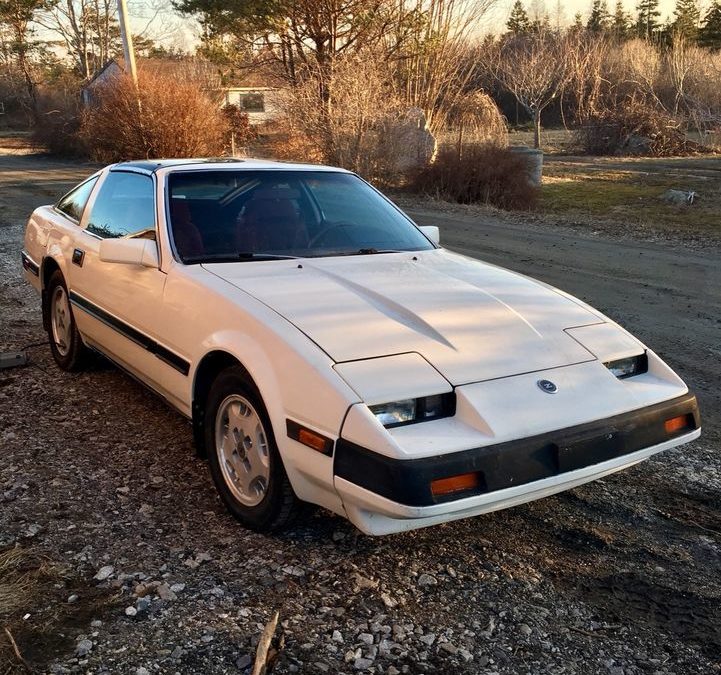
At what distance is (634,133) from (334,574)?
36496 millimetres

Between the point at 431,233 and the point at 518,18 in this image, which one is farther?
the point at 518,18

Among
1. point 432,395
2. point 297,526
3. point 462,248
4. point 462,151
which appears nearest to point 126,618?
point 297,526

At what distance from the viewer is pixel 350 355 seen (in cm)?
285

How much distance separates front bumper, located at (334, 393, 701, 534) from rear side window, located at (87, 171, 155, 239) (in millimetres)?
2149

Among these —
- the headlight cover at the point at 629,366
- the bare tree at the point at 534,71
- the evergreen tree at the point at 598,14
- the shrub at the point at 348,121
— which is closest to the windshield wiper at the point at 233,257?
the headlight cover at the point at 629,366

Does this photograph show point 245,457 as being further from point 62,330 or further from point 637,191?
point 637,191

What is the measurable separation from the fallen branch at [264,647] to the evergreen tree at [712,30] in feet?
238

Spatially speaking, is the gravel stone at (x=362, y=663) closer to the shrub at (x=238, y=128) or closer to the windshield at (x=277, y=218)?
the windshield at (x=277, y=218)

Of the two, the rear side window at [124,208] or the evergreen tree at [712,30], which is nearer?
the rear side window at [124,208]

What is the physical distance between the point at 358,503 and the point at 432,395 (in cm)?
48

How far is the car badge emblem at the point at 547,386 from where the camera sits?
291cm

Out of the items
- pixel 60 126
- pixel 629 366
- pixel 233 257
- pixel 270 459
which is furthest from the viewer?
pixel 60 126

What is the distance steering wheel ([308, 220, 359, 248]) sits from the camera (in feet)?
13.6

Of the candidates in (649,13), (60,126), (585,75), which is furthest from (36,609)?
(649,13)
